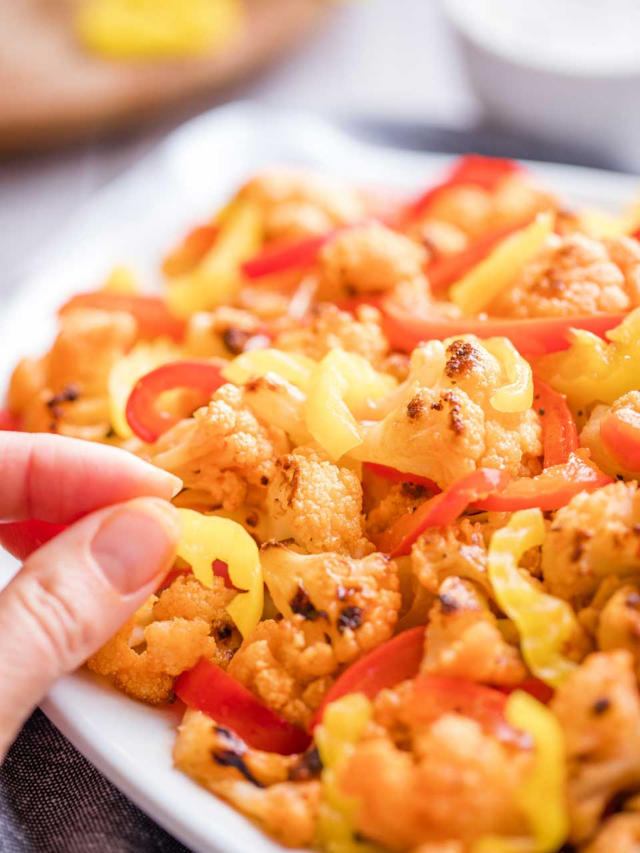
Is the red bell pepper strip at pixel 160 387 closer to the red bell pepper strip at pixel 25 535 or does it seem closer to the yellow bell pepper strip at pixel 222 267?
the red bell pepper strip at pixel 25 535

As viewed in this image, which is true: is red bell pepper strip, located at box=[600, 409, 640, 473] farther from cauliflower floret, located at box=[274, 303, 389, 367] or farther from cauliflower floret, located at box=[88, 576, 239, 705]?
cauliflower floret, located at box=[88, 576, 239, 705]

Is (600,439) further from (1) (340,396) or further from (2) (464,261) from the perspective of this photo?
(2) (464,261)

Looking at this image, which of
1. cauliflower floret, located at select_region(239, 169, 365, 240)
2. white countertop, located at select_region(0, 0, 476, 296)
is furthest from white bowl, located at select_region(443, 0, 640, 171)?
cauliflower floret, located at select_region(239, 169, 365, 240)

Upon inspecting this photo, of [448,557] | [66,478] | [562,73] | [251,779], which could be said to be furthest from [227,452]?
[562,73]

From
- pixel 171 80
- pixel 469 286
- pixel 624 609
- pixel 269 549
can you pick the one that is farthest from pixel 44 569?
pixel 171 80

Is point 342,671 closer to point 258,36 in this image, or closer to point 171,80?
point 171,80

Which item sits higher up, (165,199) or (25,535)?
(165,199)

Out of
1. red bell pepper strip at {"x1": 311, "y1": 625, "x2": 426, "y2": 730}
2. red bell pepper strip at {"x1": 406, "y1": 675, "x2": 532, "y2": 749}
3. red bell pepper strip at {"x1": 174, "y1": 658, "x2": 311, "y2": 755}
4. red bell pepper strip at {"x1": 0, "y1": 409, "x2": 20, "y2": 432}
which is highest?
red bell pepper strip at {"x1": 406, "y1": 675, "x2": 532, "y2": 749}
